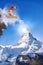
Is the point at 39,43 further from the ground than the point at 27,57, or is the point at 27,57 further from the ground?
the point at 39,43

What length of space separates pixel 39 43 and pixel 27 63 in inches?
23.7

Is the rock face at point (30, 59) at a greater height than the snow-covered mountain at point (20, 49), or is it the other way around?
the snow-covered mountain at point (20, 49)

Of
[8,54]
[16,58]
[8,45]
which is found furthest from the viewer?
[8,54]

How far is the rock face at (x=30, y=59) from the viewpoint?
4.77m

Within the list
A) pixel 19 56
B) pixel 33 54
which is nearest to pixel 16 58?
pixel 19 56

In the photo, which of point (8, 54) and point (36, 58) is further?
point (8, 54)

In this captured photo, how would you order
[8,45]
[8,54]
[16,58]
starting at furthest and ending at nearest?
[8,54]
[16,58]
[8,45]

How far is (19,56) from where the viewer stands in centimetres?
491

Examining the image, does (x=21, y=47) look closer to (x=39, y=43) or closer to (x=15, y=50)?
(x=15, y=50)

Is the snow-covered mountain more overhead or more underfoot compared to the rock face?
more overhead

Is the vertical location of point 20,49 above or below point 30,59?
above

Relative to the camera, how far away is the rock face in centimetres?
A: 477

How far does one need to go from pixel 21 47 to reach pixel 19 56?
308 millimetres

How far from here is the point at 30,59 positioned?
490 centimetres
